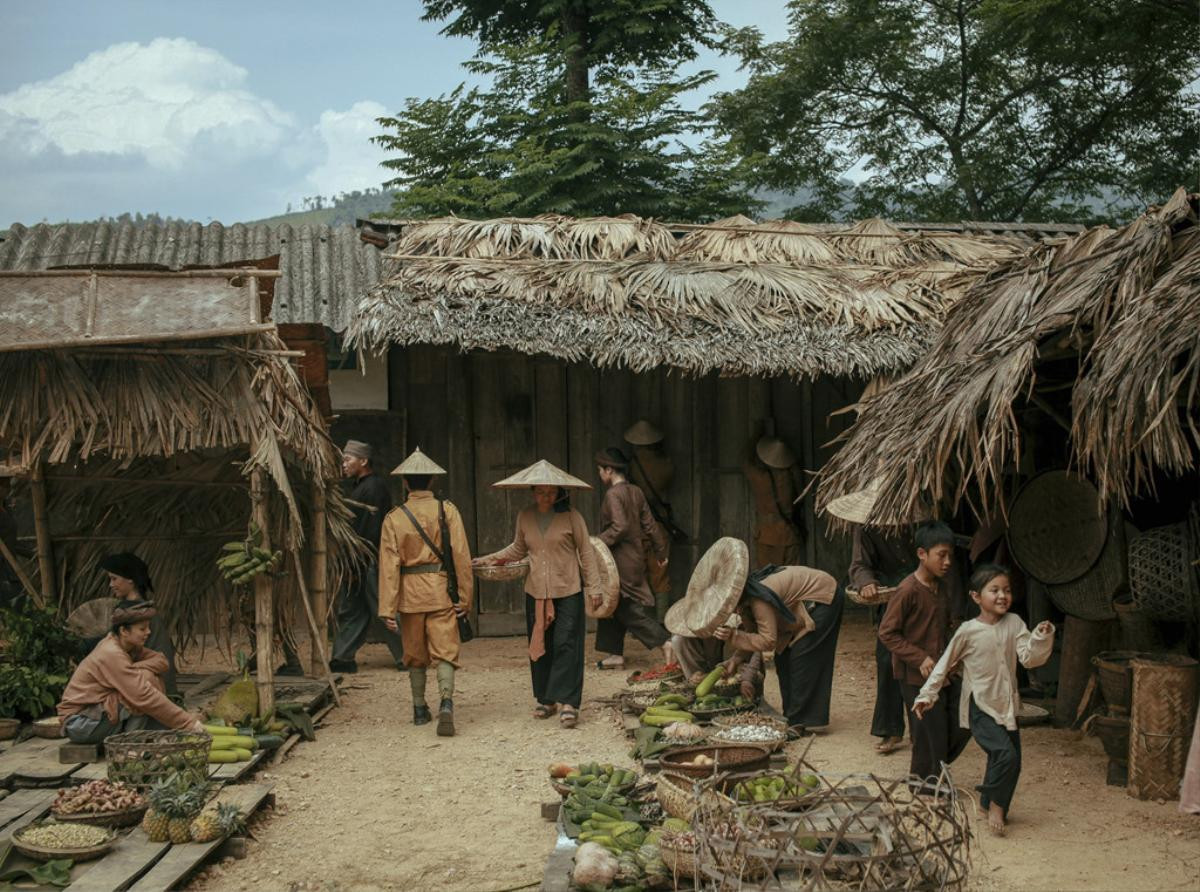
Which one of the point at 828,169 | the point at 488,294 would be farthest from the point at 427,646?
the point at 828,169

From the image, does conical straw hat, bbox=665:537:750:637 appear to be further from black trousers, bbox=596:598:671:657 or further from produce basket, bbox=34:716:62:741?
produce basket, bbox=34:716:62:741

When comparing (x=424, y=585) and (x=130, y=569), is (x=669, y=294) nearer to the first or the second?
(x=424, y=585)

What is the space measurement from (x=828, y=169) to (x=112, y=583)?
13.9 metres

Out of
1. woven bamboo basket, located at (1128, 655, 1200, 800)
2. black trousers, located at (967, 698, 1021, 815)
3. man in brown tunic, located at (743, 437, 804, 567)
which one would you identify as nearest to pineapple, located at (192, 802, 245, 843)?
black trousers, located at (967, 698, 1021, 815)

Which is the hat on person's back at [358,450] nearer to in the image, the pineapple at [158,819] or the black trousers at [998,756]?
the pineapple at [158,819]

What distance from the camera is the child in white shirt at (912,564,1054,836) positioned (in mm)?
5629

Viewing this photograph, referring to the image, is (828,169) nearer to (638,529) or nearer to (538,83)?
(538,83)

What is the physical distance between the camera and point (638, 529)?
9945 mm

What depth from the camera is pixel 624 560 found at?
32.3ft

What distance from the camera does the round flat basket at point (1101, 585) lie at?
7406 mm

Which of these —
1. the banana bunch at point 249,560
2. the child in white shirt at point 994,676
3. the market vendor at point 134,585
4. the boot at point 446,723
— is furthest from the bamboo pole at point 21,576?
the child in white shirt at point 994,676

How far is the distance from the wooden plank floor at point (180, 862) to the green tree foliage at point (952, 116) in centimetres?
1337

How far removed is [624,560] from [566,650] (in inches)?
71.2

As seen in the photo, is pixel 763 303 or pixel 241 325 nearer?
pixel 241 325
